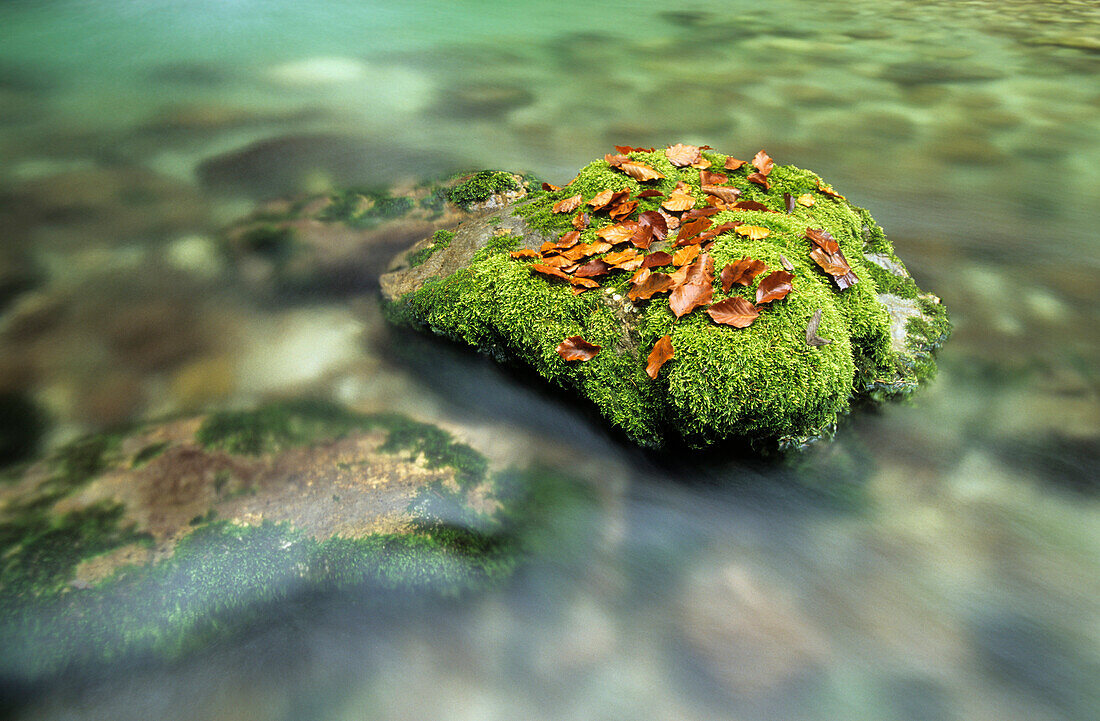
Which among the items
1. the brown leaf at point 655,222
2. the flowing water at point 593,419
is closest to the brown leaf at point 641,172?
the brown leaf at point 655,222

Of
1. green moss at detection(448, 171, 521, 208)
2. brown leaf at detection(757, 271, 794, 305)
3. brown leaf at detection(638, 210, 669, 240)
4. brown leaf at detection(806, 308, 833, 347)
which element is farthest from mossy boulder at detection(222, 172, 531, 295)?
brown leaf at detection(806, 308, 833, 347)

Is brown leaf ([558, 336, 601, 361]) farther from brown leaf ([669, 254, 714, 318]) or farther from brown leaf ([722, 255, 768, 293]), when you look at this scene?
brown leaf ([722, 255, 768, 293])

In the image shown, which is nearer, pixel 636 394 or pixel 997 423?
pixel 636 394

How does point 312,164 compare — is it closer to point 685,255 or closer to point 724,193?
point 724,193

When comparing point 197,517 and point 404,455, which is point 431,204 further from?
point 197,517

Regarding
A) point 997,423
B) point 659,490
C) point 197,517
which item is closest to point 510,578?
point 659,490
